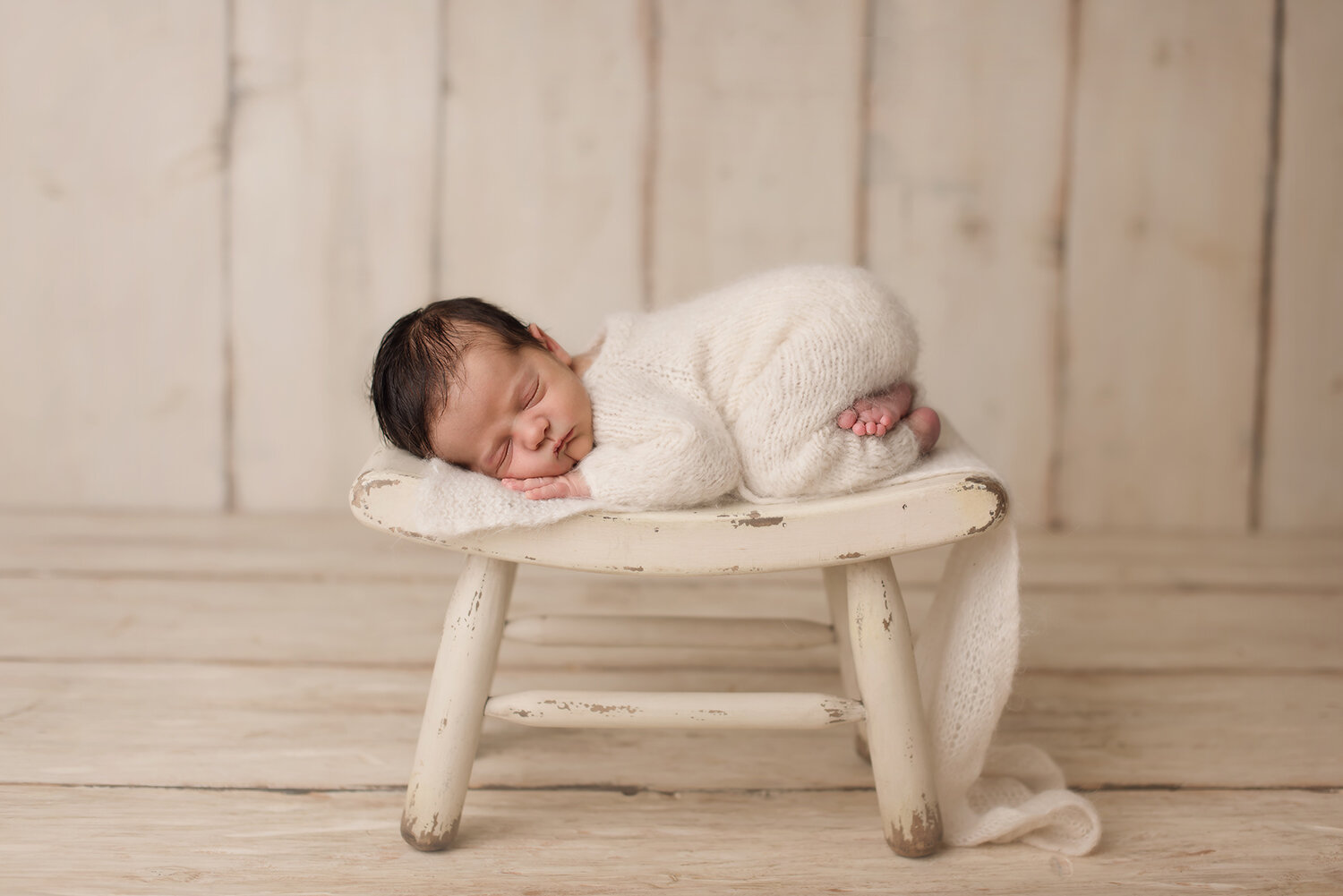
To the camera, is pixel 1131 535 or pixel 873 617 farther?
pixel 1131 535

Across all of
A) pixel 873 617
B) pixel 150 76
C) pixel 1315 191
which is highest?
pixel 150 76

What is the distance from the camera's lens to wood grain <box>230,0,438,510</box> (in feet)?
5.20

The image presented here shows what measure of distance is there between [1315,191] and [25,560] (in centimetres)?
194

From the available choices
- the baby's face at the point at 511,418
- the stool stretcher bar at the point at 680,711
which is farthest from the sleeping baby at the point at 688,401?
the stool stretcher bar at the point at 680,711

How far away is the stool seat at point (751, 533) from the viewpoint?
2.47 feet

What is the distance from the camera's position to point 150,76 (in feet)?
5.24

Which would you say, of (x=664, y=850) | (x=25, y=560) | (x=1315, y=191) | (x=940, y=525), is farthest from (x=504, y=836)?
(x=1315, y=191)

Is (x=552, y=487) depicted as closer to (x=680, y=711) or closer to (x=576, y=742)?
(x=680, y=711)

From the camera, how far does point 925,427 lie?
2.92 ft

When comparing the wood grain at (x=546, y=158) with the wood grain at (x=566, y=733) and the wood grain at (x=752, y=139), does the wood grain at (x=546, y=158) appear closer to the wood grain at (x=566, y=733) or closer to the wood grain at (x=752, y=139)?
the wood grain at (x=752, y=139)

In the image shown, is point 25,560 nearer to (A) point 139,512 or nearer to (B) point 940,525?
(A) point 139,512

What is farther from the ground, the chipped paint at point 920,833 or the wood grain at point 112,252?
the wood grain at point 112,252

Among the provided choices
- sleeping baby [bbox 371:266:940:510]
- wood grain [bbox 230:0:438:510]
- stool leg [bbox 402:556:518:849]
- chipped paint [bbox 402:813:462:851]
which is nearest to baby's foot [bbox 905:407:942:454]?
sleeping baby [bbox 371:266:940:510]

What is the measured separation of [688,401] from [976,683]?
12.5 inches
